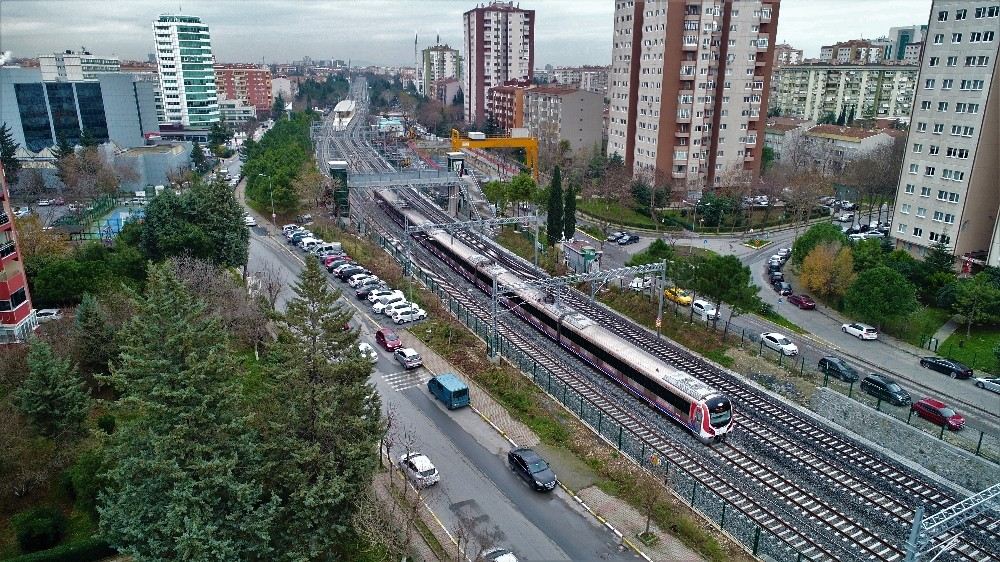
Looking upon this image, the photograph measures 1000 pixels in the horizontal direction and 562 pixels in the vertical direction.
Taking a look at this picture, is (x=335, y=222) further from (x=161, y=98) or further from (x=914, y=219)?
(x=161, y=98)

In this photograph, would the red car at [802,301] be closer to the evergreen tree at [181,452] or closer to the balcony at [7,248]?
the evergreen tree at [181,452]

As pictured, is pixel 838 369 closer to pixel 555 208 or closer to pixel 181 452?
pixel 555 208

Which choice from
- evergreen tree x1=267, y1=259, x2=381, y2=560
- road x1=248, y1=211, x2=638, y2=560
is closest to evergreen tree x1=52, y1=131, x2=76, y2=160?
road x1=248, y1=211, x2=638, y2=560

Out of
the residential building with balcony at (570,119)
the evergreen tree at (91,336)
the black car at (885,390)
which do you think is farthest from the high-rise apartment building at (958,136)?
the evergreen tree at (91,336)

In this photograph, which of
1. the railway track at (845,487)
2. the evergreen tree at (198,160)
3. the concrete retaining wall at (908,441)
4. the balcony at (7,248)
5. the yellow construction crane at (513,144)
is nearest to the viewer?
the railway track at (845,487)

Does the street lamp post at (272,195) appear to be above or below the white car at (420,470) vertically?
above
